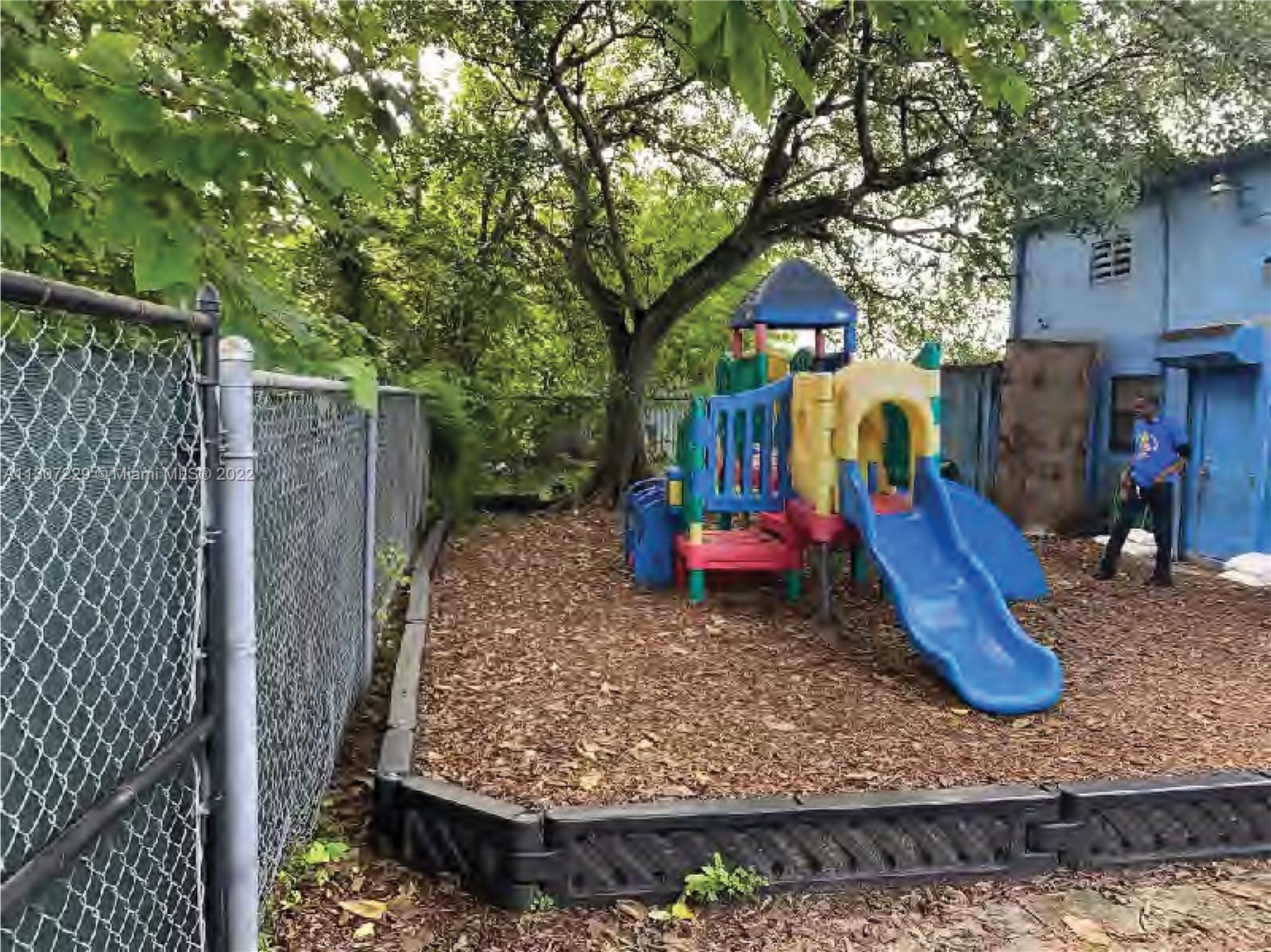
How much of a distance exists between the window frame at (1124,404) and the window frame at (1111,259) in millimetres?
1214

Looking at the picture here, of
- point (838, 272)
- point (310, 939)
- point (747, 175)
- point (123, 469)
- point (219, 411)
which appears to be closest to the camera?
point (123, 469)

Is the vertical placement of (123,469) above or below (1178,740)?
above

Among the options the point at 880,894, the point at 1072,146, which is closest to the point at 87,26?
the point at 880,894

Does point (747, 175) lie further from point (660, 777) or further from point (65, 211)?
point (65, 211)

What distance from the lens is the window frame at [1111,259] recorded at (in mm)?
11484

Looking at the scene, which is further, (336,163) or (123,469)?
(336,163)

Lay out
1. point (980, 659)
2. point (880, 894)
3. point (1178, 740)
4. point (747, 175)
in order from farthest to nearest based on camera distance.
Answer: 1. point (747, 175)
2. point (980, 659)
3. point (1178, 740)
4. point (880, 894)

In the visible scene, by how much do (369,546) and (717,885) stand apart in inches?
102

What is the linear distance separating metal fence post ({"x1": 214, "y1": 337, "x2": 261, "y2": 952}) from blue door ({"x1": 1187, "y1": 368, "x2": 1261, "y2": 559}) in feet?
32.5

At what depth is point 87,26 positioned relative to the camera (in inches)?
111

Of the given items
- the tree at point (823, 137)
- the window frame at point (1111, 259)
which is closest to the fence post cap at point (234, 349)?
the tree at point (823, 137)

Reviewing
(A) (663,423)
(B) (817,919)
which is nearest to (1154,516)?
(B) (817,919)

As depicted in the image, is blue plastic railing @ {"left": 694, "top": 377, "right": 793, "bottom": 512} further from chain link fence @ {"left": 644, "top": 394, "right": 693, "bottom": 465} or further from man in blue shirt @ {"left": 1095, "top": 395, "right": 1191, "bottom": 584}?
chain link fence @ {"left": 644, "top": 394, "right": 693, "bottom": 465}

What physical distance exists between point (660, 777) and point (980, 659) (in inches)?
94.0
